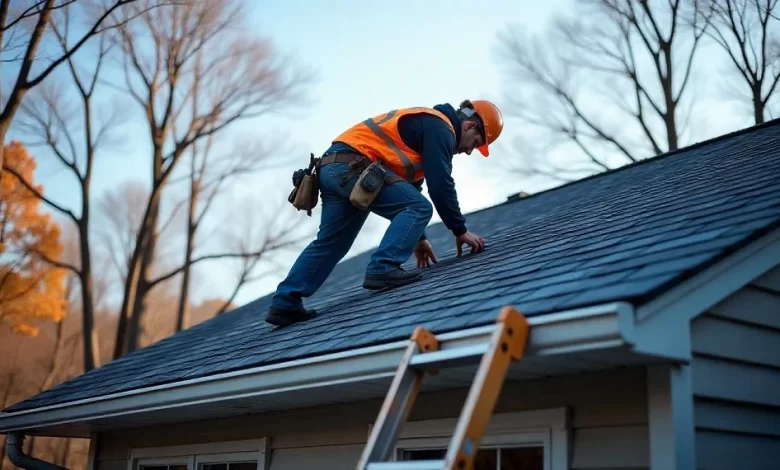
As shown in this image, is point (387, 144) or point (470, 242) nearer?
point (387, 144)

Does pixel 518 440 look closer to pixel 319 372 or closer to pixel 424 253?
pixel 319 372

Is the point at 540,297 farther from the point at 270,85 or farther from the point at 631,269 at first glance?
the point at 270,85

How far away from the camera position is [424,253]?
18.8 ft

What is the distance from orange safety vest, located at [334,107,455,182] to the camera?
520cm

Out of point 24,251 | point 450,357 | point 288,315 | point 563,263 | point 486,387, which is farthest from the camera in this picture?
point 24,251

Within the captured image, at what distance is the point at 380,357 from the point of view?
3842 mm

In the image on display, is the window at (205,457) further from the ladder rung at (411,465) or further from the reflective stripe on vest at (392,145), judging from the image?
the ladder rung at (411,465)

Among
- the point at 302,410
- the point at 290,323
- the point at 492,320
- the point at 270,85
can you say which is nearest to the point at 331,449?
the point at 302,410

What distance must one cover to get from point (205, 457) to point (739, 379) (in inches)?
167

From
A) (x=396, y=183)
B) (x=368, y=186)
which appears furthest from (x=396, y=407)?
(x=396, y=183)

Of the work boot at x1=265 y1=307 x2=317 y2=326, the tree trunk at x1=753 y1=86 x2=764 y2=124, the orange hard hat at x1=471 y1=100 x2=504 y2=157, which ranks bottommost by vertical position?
the work boot at x1=265 y1=307 x2=317 y2=326

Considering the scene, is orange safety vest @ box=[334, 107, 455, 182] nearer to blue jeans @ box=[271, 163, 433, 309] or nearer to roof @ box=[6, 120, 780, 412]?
blue jeans @ box=[271, 163, 433, 309]

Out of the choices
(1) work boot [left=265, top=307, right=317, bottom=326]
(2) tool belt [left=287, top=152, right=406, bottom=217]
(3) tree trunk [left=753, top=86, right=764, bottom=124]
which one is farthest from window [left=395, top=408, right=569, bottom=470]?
(3) tree trunk [left=753, top=86, right=764, bottom=124]

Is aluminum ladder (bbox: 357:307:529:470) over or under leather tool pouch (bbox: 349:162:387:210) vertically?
under
